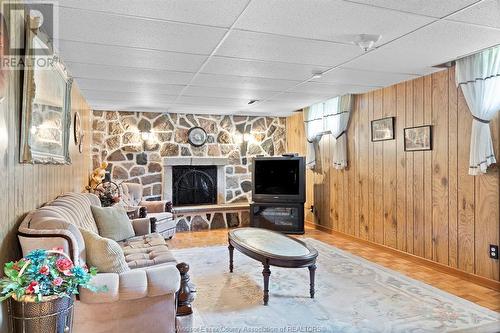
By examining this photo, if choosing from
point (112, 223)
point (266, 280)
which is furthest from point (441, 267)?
point (112, 223)

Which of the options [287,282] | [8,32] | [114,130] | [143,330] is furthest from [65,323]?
[114,130]

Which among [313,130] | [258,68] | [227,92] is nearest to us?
[258,68]

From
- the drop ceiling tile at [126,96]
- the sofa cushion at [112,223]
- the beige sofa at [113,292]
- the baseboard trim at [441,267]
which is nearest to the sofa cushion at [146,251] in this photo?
the sofa cushion at [112,223]

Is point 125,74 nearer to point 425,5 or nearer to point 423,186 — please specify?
point 425,5

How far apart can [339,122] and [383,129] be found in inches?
32.0

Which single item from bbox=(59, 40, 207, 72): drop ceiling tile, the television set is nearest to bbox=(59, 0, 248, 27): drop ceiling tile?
bbox=(59, 40, 207, 72): drop ceiling tile

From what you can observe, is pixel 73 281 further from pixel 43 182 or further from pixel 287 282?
pixel 287 282

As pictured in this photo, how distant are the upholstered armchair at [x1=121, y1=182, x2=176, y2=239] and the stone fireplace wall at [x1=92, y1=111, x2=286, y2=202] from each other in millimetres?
549

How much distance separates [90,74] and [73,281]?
2.82m

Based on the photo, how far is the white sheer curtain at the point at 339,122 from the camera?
5176 millimetres

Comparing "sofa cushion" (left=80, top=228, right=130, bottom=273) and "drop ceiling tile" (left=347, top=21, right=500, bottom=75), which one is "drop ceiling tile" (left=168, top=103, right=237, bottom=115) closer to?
"drop ceiling tile" (left=347, top=21, right=500, bottom=75)

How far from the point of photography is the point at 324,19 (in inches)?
94.2

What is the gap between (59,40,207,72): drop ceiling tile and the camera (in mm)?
2918

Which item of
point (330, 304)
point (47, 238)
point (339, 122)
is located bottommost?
point (330, 304)
